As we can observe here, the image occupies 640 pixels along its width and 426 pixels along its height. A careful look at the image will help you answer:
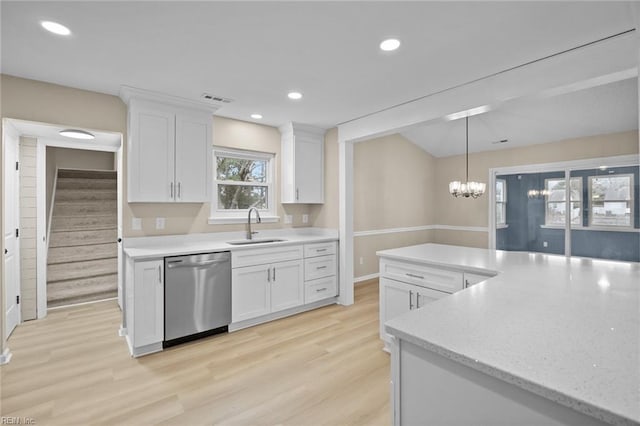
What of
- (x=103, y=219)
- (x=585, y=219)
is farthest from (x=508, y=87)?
(x=103, y=219)

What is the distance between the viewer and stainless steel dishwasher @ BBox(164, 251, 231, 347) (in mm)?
2887

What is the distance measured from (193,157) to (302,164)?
1.47m

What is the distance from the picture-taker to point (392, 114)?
3.52 metres

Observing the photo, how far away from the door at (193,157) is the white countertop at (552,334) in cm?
286

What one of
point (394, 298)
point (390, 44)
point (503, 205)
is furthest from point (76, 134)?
point (503, 205)

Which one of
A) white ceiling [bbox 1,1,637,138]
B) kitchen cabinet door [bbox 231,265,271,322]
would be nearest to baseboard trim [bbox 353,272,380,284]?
kitchen cabinet door [bbox 231,265,271,322]

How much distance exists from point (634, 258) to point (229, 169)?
6.37 meters

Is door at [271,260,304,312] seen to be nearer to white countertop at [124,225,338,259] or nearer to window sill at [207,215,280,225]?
white countertop at [124,225,338,259]

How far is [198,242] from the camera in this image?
364cm

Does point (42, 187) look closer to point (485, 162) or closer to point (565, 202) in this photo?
point (485, 162)

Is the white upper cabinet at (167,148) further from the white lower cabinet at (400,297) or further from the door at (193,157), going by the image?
the white lower cabinet at (400,297)

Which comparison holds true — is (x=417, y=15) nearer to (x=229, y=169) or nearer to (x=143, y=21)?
(x=143, y=21)

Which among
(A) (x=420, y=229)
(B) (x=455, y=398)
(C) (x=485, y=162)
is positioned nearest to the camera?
(B) (x=455, y=398)

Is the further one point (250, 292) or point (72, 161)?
point (72, 161)
